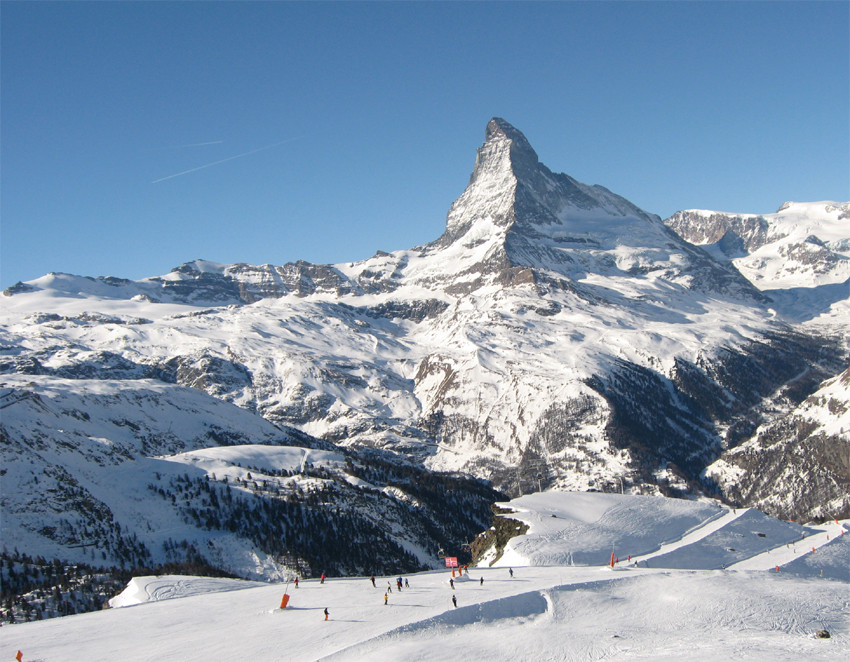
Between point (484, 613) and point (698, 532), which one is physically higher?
point (484, 613)

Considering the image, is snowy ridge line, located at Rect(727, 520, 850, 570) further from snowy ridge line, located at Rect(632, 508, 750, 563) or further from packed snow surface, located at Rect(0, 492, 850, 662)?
packed snow surface, located at Rect(0, 492, 850, 662)

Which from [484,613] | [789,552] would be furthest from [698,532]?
[484,613]

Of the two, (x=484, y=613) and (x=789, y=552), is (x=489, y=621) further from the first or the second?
(x=789, y=552)

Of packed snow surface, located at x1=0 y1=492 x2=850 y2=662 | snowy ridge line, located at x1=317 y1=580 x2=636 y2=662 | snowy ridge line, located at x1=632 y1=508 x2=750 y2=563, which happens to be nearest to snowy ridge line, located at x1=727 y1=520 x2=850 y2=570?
snowy ridge line, located at x1=632 y1=508 x2=750 y2=563

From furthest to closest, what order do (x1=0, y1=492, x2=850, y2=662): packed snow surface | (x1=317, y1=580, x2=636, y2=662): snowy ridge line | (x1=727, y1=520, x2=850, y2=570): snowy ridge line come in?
(x1=727, y1=520, x2=850, y2=570): snowy ridge line → (x1=317, y1=580, x2=636, y2=662): snowy ridge line → (x1=0, y1=492, x2=850, y2=662): packed snow surface

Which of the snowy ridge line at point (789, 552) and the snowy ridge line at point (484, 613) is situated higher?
the snowy ridge line at point (484, 613)

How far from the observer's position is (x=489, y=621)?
77.7 m

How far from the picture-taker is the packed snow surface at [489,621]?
6894 centimetres

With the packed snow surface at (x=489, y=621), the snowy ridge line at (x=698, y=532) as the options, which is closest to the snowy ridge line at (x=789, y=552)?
the snowy ridge line at (x=698, y=532)

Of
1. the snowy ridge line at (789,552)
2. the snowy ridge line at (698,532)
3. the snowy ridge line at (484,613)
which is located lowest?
the snowy ridge line at (789,552)

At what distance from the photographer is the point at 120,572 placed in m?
162

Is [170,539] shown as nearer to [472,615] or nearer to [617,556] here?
[617,556]

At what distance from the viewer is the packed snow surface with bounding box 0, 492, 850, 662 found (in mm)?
68938

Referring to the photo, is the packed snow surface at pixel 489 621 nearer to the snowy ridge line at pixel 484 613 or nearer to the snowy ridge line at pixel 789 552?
the snowy ridge line at pixel 484 613
